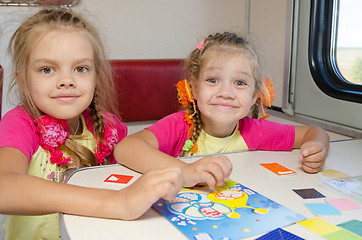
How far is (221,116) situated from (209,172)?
0.41 metres

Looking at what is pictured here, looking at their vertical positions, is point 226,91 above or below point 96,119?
above

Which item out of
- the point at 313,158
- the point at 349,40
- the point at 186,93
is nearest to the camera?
the point at 313,158

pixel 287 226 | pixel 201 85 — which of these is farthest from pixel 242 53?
pixel 287 226

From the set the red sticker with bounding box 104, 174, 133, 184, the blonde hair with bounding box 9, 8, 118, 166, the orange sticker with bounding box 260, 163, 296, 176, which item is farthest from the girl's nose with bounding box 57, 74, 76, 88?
the orange sticker with bounding box 260, 163, 296, 176

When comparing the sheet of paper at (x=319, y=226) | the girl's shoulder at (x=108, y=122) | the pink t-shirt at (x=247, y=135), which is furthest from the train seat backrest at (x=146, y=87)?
the sheet of paper at (x=319, y=226)

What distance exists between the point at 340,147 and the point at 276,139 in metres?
0.25

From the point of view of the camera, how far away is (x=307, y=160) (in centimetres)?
104

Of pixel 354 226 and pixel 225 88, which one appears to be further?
pixel 225 88

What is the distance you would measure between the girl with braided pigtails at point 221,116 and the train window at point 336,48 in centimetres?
57

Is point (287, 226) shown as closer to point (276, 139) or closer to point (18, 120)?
point (276, 139)

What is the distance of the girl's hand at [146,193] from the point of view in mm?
713

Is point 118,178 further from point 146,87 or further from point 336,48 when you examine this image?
point 336,48

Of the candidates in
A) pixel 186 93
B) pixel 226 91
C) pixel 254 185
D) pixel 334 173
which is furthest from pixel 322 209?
pixel 186 93

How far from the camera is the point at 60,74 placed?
1.17m
